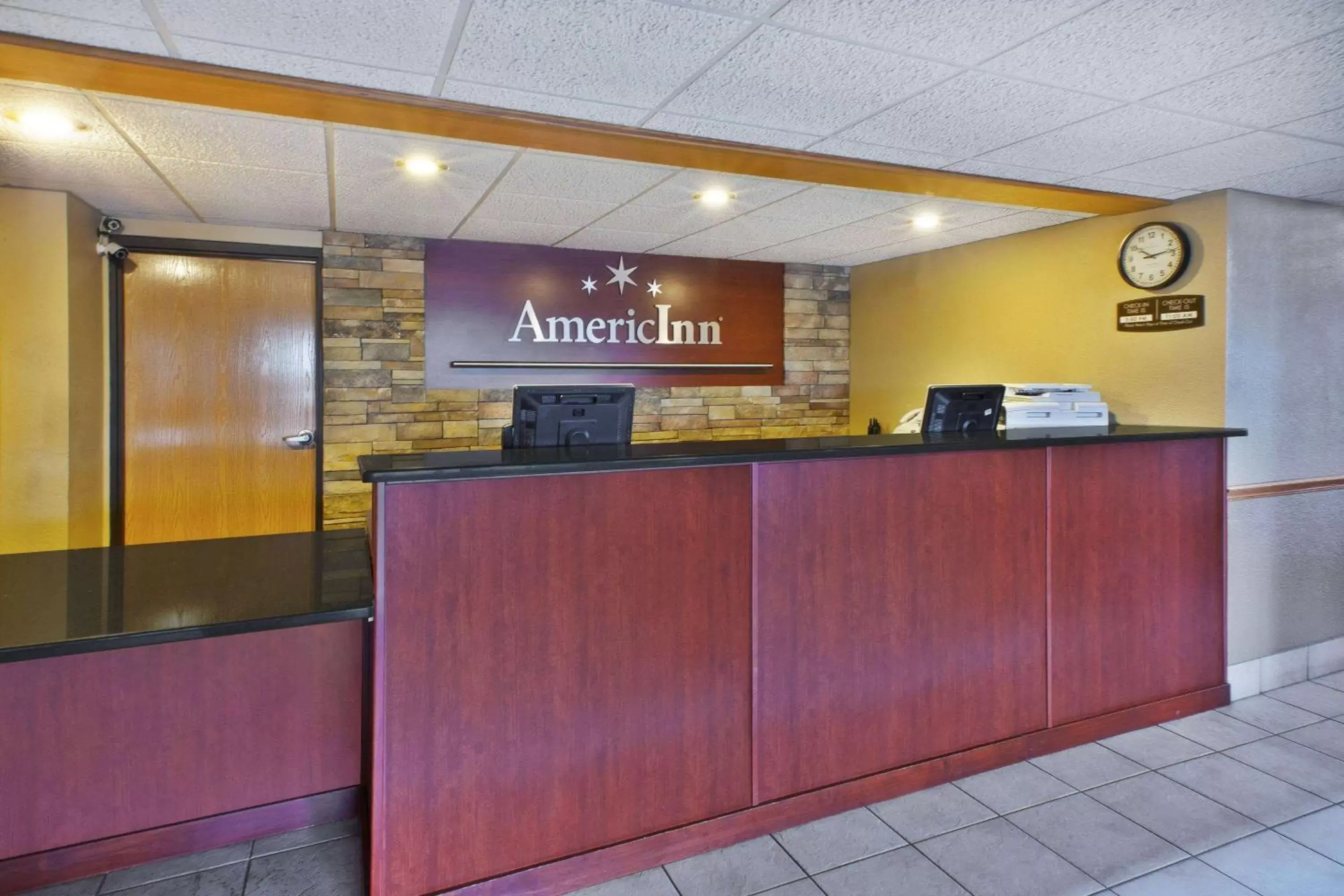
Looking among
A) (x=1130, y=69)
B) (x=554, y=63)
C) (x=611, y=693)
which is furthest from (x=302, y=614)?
(x=1130, y=69)

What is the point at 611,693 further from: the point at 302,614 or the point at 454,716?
the point at 302,614

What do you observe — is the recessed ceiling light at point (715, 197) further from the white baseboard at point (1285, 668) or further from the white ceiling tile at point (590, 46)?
the white baseboard at point (1285, 668)

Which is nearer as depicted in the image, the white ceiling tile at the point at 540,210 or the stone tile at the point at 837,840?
the stone tile at the point at 837,840

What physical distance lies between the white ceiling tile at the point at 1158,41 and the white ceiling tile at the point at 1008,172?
2.67ft

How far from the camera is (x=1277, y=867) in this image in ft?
7.41

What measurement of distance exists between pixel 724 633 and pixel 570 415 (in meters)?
1.23

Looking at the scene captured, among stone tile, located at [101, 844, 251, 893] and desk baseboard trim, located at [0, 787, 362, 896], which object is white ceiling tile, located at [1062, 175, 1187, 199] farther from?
stone tile, located at [101, 844, 251, 893]

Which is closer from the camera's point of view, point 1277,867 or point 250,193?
point 1277,867

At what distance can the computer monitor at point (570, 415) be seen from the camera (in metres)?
3.15

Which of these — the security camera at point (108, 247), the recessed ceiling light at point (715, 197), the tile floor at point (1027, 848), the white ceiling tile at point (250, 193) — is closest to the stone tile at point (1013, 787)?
the tile floor at point (1027, 848)

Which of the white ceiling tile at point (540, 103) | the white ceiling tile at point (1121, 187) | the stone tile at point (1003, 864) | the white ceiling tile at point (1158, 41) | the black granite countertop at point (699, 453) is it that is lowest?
the stone tile at point (1003, 864)

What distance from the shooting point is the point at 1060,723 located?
118 inches

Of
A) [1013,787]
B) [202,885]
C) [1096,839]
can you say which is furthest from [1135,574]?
[202,885]

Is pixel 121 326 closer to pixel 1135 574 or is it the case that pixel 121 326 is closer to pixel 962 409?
pixel 962 409
